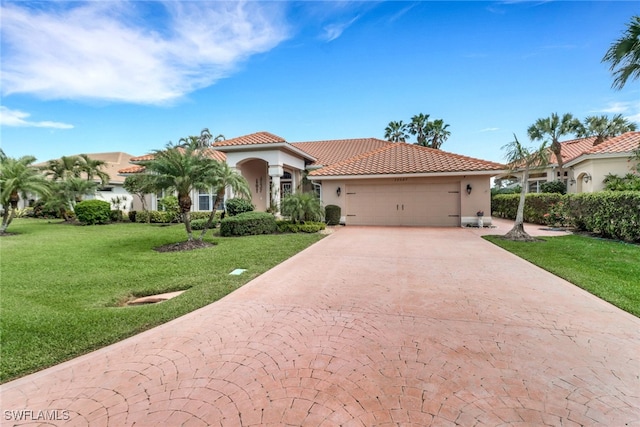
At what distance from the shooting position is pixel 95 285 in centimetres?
640

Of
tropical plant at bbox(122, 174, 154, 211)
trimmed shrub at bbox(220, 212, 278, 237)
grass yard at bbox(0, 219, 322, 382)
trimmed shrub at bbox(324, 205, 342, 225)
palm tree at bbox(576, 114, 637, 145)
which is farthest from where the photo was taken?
palm tree at bbox(576, 114, 637, 145)

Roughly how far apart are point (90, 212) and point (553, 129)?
34256 mm

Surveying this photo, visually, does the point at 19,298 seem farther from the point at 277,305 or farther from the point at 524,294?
the point at 524,294

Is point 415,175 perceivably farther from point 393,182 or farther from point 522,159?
point 522,159

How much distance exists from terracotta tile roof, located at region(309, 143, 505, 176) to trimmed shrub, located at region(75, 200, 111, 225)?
13.5 metres

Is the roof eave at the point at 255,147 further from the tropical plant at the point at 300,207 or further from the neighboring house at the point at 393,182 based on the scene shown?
the tropical plant at the point at 300,207

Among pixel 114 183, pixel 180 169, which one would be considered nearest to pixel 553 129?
pixel 180 169

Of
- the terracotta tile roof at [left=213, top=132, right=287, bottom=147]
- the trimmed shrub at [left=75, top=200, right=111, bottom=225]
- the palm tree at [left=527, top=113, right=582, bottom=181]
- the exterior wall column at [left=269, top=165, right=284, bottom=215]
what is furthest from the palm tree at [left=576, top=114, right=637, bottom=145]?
the trimmed shrub at [left=75, top=200, right=111, bottom=225]

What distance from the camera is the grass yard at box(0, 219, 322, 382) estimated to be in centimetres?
388

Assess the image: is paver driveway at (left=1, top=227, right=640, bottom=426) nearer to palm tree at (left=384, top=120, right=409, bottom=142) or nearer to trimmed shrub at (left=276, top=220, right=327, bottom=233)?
trimmed shrub at (left=276, top=220, right=327, bottom=233)

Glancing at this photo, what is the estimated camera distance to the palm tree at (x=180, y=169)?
1012 cm

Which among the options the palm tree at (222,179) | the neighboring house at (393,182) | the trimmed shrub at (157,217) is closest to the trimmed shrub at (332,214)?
the neighboring house at (393,182)

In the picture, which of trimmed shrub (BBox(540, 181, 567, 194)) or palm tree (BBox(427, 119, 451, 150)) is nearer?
trimmed shrub (BBox(540, 181, 567, 194))

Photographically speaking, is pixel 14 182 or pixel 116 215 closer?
pixel 14 182
